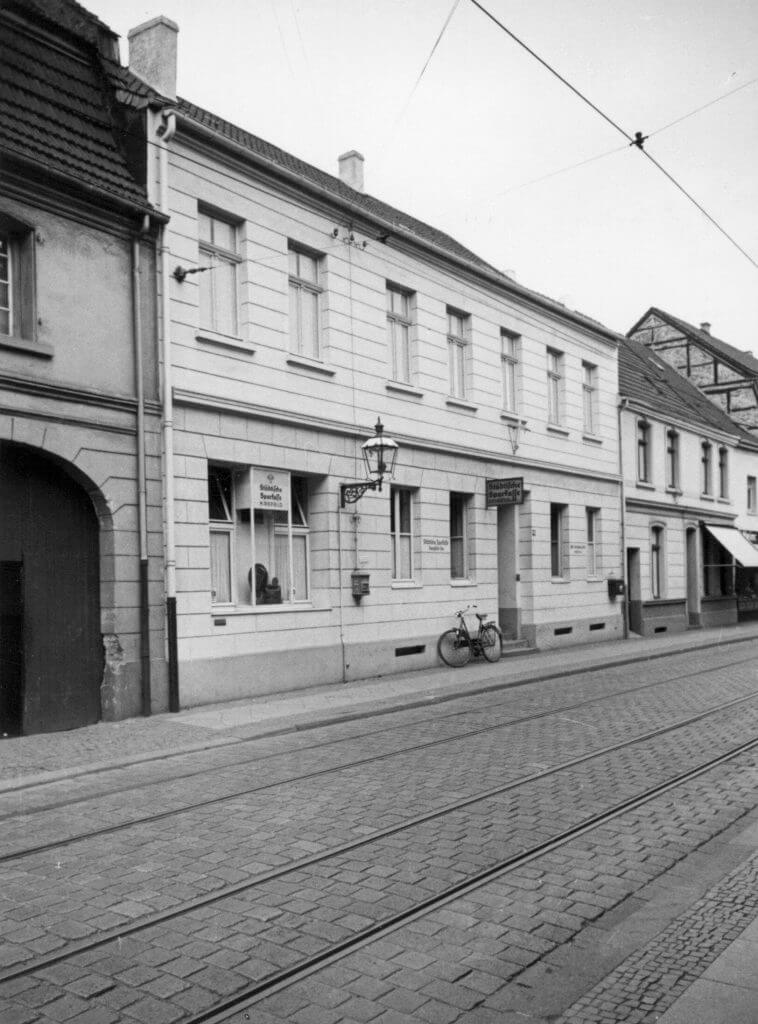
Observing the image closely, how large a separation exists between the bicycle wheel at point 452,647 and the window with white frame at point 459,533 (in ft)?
5.56

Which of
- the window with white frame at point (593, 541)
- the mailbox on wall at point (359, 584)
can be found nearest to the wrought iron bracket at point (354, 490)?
the mailbox on wall at point (359, 584)

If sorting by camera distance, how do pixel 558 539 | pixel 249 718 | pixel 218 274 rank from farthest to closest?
pixel 558 539 → pixel 218 274 → pixel 249 718

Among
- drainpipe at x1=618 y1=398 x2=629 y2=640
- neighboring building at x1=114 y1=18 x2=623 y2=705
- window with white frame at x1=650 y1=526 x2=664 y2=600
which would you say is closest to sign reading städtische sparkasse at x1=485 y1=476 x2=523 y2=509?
neighboring building at x1=114 y1=18 x2=623 y2=705

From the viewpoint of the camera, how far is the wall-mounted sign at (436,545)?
19.1 metres

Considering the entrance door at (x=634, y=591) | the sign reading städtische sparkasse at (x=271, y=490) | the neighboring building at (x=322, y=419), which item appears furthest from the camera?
the entrance door at (x=634, y=591)

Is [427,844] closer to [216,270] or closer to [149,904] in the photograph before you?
[149,904]

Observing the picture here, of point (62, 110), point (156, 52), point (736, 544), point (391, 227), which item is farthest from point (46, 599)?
point (736, 544)

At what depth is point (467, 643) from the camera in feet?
64.0

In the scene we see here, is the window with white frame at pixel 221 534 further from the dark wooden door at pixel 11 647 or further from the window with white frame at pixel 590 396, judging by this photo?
the window with white frame at pixel 590 396

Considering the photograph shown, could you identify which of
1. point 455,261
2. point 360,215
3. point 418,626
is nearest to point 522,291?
point 455,261

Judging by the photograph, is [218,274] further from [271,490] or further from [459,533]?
[459,533]

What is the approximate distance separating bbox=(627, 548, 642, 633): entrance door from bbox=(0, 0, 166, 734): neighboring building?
58.9ft

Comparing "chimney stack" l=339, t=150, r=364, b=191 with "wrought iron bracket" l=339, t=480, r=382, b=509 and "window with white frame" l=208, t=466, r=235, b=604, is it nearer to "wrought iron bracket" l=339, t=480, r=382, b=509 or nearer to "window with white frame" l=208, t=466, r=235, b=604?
"wrought iron bracket" l=339, t=480, r=382, b=509

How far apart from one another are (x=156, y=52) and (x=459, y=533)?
10.9 m
